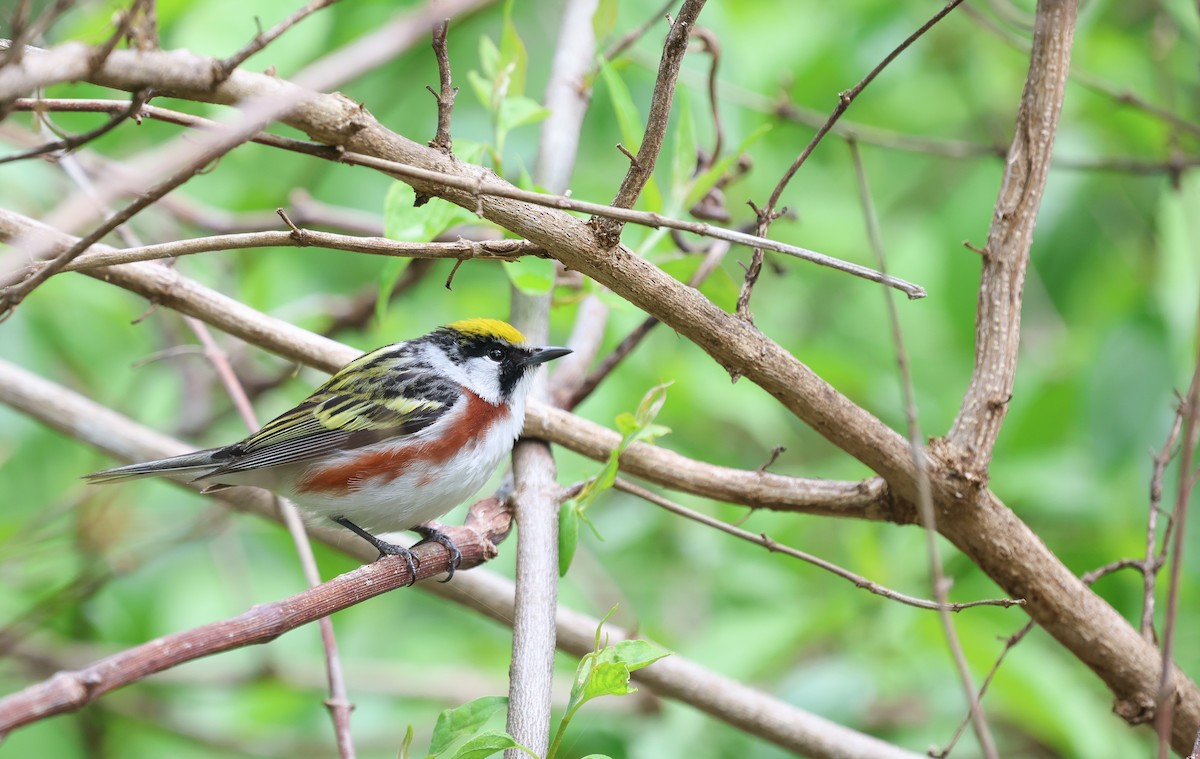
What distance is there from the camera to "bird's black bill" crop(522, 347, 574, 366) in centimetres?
372

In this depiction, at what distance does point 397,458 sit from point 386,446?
0.35 feet

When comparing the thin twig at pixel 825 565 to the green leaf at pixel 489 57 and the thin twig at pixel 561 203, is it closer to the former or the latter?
the thin twig at pixel 561 203

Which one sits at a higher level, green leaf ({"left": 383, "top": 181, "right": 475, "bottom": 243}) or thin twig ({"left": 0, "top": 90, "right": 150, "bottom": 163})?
green leaf ({"left": 383, "top": 181, "right": 475, "bottom": 243})

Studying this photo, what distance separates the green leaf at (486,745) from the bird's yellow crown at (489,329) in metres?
1.95

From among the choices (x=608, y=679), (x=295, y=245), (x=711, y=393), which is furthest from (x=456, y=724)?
(x=711, y=393)

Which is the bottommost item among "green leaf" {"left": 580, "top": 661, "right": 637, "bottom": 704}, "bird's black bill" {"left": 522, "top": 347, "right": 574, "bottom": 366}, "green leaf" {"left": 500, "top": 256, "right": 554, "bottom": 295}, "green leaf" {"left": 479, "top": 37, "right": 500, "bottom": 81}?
"green leaf" {"left": 580, "top": 661, "right": 637, "bottom": 704}

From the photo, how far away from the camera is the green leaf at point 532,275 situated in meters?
3.15

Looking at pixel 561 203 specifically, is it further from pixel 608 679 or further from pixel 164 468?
pixel 164 468

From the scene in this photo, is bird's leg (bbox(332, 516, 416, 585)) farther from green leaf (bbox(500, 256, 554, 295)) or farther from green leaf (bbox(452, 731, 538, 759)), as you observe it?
green leaf (bbox(452, 731, 538, 759))

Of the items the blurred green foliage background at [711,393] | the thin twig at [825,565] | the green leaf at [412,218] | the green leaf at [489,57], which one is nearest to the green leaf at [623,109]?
the blurred green foliage background at [711,393]

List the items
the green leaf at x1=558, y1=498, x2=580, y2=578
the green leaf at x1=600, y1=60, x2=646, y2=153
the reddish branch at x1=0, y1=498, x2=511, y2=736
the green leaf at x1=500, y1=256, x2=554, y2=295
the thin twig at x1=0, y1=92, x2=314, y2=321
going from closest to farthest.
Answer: the reddish branch at x1=0, y1=498, x2=511, y2=736, the thin twig at x1=0, y1=92, x2=314, y2=321, the green leaf at x1=558, y1=498, x2=580, y2=578, the green leaf at x1=500, y1=256, x2=554, y2=295, the green leaf at x1=600, y1=60, x2=646, y2=153

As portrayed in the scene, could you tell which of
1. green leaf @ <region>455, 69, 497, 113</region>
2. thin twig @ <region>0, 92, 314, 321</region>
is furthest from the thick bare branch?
green leaf @ <region>455, 69, 497, 113</region>

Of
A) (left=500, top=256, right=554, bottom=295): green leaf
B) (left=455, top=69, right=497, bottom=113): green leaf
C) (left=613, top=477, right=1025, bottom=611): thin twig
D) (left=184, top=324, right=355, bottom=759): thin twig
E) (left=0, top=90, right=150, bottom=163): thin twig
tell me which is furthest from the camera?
(left=455, top=69, right=497, bottom=113): green leaf

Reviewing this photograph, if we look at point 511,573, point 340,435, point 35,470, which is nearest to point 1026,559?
point 340,435
